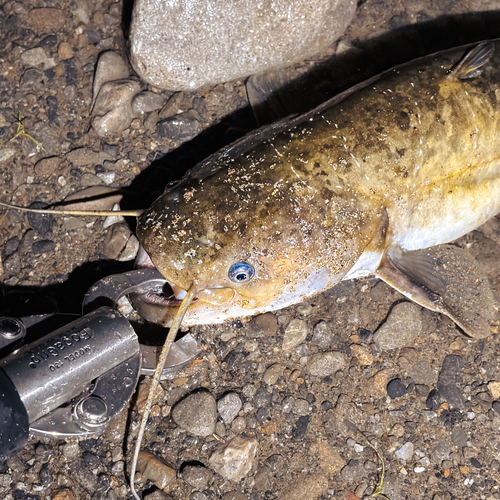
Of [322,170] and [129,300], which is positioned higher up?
[322,170]

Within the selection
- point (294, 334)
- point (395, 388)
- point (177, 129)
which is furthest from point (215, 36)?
point (395, 388)

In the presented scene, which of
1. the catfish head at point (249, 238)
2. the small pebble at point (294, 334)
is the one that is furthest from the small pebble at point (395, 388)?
the catfish head at point (249, 238)

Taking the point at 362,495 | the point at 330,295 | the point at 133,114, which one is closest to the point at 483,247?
the point at 330,295

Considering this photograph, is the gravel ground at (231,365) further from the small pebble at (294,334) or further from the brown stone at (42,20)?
the brown stone at (42,20)

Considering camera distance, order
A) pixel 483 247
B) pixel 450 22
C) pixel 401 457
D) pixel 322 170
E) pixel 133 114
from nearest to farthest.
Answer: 1. pixel 322 170
2. pixel 401 457
3. pixel 483 247
4. pixel 133 114
5. pixel 450 22

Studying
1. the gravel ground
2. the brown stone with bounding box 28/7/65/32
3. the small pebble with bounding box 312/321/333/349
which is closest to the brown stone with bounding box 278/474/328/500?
the gravel ground

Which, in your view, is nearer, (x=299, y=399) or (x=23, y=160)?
(x=299, y=399)

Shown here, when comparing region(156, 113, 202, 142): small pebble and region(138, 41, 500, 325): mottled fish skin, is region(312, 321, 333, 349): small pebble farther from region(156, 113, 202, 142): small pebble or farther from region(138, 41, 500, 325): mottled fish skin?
region(156, 113, 202, 142): small pebble

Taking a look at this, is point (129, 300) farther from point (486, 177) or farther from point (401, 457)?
point (486, 177)
